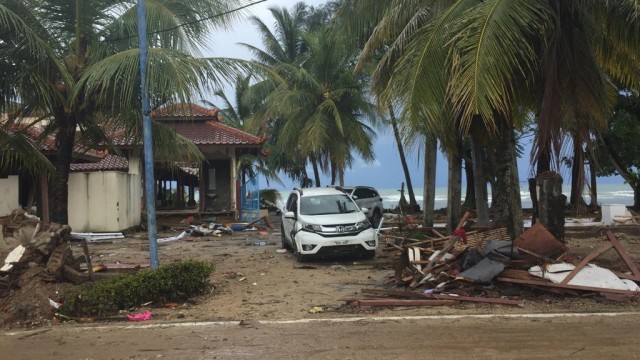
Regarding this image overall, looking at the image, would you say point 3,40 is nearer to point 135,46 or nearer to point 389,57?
point 135,46

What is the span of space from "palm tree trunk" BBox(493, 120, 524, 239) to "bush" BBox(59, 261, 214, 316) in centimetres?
637

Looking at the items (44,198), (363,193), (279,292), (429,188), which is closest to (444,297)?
(279,292)

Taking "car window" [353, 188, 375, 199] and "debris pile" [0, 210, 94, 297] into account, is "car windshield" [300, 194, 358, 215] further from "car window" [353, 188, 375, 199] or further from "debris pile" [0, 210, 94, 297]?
"car window" [353, 188, 375, 199]

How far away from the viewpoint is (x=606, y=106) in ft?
32.6

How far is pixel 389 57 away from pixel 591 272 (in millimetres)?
6644

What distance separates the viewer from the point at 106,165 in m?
24.9

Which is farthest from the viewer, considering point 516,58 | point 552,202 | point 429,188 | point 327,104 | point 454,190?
point 327,104

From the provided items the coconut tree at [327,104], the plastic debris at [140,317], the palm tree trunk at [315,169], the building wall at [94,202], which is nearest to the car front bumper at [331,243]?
the plastic debris at [140,317]

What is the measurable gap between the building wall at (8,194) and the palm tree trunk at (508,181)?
41.9 feet

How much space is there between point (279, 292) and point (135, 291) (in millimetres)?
2377

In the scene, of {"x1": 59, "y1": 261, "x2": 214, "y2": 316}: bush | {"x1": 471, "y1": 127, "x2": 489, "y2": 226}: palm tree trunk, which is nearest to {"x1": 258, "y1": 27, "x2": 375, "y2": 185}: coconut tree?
{"x1": 471, "y1": 127, "x2": 489, "y2": 226}: palm tree trunk

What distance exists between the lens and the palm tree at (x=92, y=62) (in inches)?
371

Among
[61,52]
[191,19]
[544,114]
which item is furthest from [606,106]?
[61,52]

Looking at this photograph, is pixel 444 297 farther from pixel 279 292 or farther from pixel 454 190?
pixel 454 190
